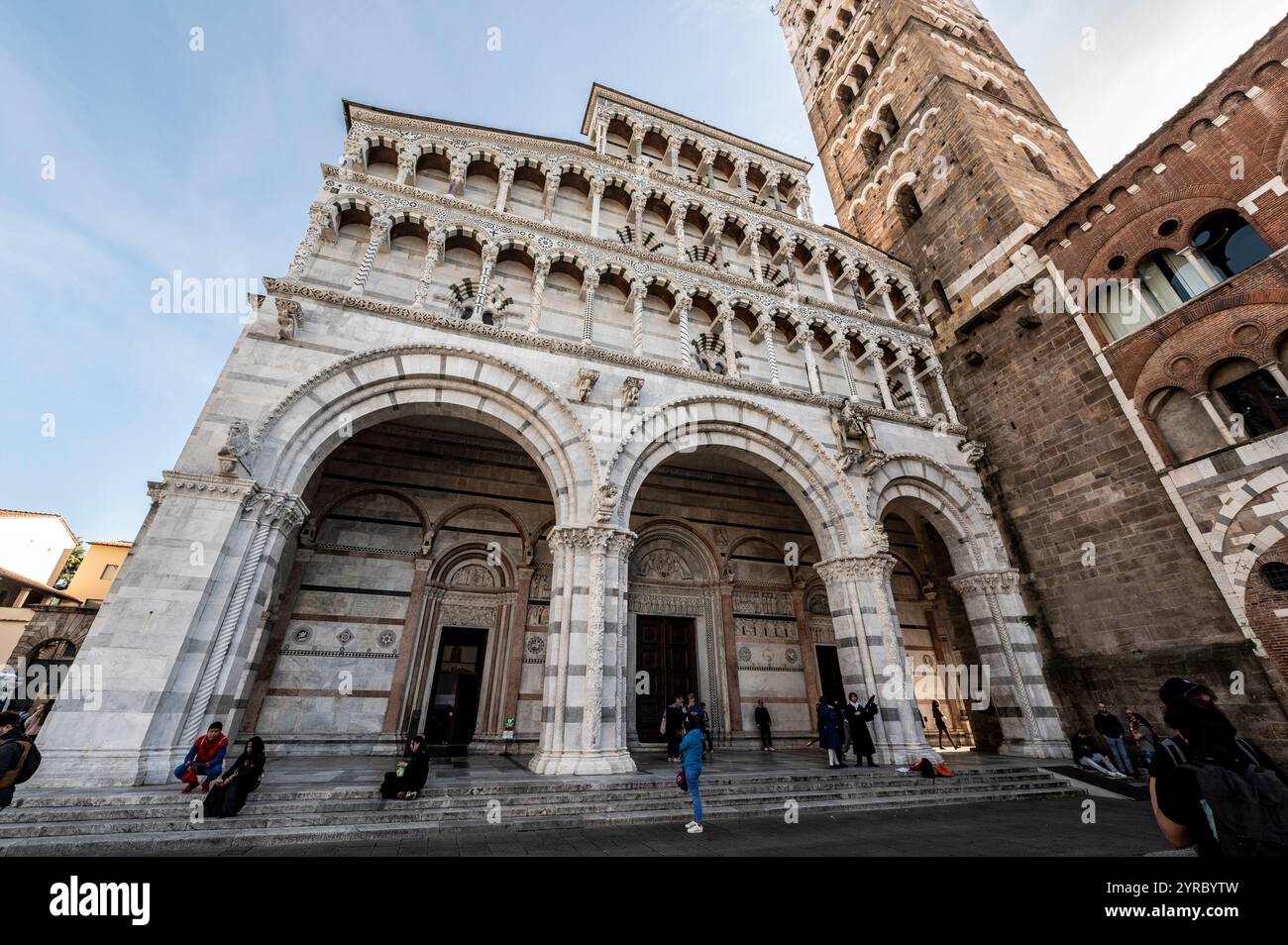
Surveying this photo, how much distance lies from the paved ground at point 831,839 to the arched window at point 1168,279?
408 inches

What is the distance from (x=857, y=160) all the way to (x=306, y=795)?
86.8 ft

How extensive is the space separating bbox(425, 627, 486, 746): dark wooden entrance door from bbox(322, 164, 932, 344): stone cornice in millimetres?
9729

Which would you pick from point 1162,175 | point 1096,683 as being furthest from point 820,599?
point 1162,175

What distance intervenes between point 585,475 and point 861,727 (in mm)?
6926

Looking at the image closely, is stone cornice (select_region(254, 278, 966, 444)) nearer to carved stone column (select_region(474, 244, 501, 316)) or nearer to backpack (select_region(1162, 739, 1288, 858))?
carved stone column (select_region(474, 244, 501, 316))

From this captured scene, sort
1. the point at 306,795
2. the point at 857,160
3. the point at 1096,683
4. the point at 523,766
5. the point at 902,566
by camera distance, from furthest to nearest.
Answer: the point at 857,160 → the point at 902,566 → the point at 1096,683 → the point at 523,766 → the point at 306,795

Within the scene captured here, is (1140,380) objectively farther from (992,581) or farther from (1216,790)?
(1216,790)

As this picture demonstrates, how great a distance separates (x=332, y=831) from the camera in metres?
5.23

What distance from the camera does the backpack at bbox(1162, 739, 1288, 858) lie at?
2.12 meters

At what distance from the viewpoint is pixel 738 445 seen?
11.6 m
